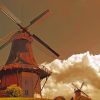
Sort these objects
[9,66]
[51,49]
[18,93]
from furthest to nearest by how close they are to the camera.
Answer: [51,49] < [9,66] < [18,93]

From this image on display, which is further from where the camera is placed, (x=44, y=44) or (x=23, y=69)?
(x=44, y=44)

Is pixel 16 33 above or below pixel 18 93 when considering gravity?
above

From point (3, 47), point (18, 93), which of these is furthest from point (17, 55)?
point (18, 93)

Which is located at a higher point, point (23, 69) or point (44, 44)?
point (44, 44)

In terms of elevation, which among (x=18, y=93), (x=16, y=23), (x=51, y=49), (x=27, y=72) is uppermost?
(x=16, y=23)

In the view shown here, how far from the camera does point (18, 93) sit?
47.7m

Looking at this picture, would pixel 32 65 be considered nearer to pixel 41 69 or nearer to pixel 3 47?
pixel 41 69

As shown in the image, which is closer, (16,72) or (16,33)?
(16,72)

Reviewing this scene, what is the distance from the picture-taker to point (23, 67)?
54.3 metres

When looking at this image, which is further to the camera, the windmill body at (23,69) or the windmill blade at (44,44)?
the windmill blade at (44,44)

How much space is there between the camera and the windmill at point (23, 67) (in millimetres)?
54844

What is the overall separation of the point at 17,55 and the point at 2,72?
3.92 metres

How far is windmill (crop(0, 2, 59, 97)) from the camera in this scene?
180ft

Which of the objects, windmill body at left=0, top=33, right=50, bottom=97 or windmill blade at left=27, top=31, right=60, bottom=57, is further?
windmill blade at left=27, top=31, right=60, bottom=57
